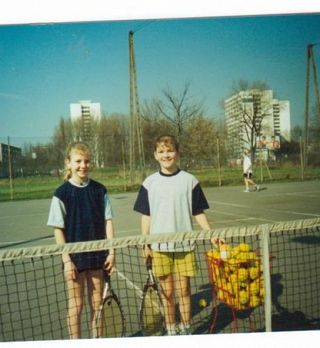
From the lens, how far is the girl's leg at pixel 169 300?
2588 mm

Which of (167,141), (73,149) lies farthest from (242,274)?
(73,149)

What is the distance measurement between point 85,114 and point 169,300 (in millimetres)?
1376

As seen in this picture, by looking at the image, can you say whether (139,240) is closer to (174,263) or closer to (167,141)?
(174,263)

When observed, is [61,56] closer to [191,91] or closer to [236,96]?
[191,91]

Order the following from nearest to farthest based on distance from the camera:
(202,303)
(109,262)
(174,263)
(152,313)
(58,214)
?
(58,214) → (109,262) → (174,263) → (152,313) → (202,303)

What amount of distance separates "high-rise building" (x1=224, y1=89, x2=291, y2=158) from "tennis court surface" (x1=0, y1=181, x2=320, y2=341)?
383 mm

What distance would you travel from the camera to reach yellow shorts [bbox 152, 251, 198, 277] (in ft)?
8.32

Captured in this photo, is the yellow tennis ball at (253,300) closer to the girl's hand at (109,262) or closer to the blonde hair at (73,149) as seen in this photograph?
the girl's hand at (109,262)

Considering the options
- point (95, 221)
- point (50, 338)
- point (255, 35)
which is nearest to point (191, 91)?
point (255, 35)

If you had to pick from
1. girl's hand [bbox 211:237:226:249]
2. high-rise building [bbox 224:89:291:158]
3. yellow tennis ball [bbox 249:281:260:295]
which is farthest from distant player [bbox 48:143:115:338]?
high-rise building [bbox 224:89:291:158]

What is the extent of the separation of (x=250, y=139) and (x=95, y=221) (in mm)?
1398

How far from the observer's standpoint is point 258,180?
10.2 feet

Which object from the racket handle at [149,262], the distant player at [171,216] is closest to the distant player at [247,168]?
the distant player at [171,216]

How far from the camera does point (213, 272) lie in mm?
2586
